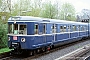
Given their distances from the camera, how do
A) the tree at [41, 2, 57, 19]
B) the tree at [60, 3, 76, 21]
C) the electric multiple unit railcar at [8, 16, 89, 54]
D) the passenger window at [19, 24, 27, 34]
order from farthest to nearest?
the tree at [60, 3, 76, 21] < the tree at [41, 2, 57, 19] < the passenger window at [19, 24, 27, 34] < the electric multiple unit railcar at [8, 16, 89, 54]

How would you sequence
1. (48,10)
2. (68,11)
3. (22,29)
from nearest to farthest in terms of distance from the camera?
1. (22,29)
2. (48,10)
3. (68,11)

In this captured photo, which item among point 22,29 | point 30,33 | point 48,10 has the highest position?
point 48,10

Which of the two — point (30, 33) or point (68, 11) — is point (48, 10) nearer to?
point (68, 11)

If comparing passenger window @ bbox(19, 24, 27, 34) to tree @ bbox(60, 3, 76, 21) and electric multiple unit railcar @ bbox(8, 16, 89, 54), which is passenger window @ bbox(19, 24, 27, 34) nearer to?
electric multiple unit railcar @ bbox(8, 16, 89, 54)

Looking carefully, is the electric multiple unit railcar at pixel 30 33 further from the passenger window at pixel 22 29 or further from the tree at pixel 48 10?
the tree at pixel 48 10

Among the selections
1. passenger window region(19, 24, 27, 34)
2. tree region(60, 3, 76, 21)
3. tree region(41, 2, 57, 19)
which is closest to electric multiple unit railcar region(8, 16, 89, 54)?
passenger window region(19, 24, 27, 34)

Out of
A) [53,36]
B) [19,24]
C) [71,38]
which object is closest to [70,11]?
[71,38]

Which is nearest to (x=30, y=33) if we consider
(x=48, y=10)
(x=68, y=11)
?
(x=48, y=10)

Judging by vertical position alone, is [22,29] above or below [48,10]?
below

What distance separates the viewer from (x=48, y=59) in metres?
13.6

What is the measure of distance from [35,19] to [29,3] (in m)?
24.6

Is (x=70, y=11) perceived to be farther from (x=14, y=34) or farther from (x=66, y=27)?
(x=14, y=34)

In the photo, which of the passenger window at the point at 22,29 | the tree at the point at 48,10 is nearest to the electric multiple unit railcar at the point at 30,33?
the passenger window at the point at 22,29

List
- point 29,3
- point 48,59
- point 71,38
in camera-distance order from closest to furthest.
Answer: point 48,59
point 71,38
point 29,3
